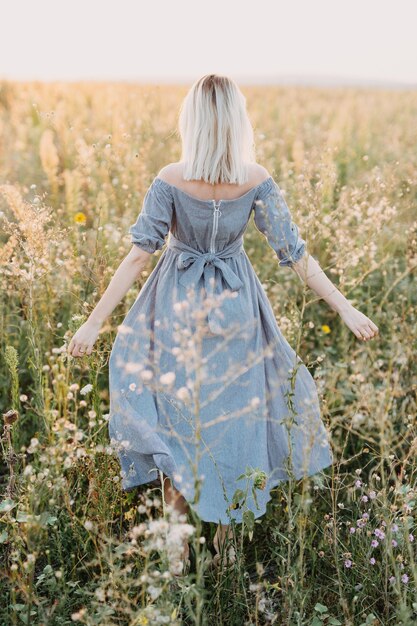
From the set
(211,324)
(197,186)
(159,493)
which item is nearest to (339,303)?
(211,324)

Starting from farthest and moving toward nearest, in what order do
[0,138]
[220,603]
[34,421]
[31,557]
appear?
[0,138]
[34,421]
[220,603]
[31,557]

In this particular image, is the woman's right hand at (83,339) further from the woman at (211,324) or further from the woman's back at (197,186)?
the woman's back at (197,186)

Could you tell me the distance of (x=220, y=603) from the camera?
85.0 inches

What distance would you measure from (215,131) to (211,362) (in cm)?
82

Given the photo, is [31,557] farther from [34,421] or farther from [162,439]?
[34,421]

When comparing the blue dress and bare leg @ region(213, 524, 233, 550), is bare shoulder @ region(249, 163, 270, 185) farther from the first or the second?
bare leg @ region(213, 524, 233, 550)

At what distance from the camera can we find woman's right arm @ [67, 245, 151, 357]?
241 cm

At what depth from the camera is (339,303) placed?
100 inches

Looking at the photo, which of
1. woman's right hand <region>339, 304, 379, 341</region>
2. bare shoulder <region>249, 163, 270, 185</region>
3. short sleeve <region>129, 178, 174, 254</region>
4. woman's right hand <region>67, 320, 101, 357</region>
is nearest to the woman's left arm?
woman's right hand <region>339, 304, 379, 341</region>

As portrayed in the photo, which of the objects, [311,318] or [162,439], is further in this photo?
[311,318]

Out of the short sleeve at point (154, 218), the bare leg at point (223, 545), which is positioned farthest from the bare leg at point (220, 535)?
the short sleeve at point (154, 218)

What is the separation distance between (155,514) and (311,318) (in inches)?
69.6

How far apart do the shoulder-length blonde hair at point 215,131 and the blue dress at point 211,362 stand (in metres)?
0.11

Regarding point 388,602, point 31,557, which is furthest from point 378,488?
point 31,557
